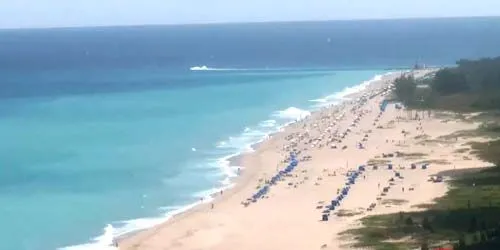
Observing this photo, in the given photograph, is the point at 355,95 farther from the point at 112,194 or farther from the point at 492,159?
the point at 112,194

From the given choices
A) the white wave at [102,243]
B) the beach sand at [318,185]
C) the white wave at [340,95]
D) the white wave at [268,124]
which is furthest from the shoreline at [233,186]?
the white wave at [340,95]

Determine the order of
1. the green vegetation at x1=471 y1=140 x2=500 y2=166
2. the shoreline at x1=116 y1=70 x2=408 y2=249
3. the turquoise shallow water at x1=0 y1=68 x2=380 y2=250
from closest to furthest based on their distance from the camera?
the shoreline at x1=116 y1=70 x2=408 y2=249
the turquoise shallow water at x1=0 y1=68 x2=380 y2=250
the green vegetation at x1=471 y1=140 x2=500 y2=166

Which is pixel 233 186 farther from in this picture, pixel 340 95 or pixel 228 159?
pixel 340 95

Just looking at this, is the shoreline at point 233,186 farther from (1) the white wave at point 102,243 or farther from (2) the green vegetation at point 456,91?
(2) the green vegetation at point 456,91

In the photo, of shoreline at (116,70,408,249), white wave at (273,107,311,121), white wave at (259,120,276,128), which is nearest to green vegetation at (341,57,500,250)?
shoreline at (116,70,408,249)

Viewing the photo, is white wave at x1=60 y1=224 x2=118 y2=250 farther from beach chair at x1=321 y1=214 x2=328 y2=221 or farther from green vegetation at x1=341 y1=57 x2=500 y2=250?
green vegetation at x1=341 y1=57 x2=500 y2=250

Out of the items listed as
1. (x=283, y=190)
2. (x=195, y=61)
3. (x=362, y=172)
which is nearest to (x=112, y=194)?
(x=283, y=190)

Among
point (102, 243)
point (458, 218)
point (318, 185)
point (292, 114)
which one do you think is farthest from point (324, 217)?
point (292, 114)
